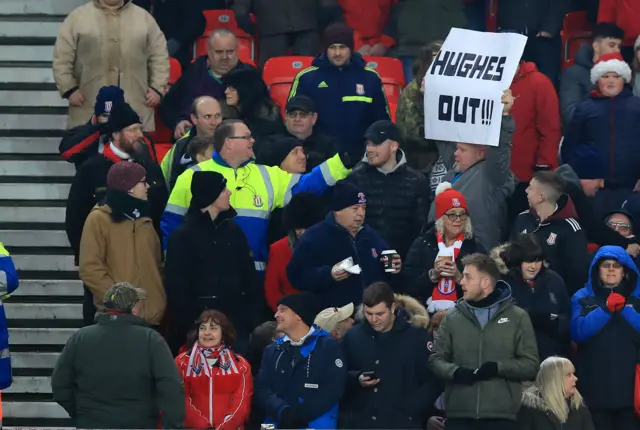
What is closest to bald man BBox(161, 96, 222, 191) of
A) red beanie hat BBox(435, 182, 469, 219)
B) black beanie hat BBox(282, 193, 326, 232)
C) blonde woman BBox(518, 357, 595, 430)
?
black beanie hat BBox(282, 193, 326, 232)

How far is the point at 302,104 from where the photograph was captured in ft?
49.9

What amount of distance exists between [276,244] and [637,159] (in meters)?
3.15

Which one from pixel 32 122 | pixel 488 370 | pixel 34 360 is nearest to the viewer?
pixel 488 370

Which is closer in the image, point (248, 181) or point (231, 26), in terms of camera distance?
→ point (248, 181)

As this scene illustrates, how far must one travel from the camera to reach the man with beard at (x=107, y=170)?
14539 millimetres

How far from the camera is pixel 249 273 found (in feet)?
45.0

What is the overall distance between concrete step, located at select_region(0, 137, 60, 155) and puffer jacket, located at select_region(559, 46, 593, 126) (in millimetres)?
4460

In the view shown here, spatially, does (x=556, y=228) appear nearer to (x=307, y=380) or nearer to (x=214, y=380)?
(x=307, y=380)

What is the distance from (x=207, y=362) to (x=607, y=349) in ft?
9.05

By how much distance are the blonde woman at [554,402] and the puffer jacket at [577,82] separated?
426cm

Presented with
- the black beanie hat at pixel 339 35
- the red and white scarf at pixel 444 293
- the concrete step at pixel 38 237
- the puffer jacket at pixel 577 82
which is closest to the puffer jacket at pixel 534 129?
the puffer jacket at pixel 577 82

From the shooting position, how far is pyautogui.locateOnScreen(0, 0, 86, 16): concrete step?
18.3 metres

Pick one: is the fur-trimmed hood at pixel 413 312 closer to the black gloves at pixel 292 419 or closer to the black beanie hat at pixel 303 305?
the black beanie hat at pixel 303 305

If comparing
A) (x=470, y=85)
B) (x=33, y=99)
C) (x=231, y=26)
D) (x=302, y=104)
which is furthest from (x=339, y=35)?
(x=33, y=99)
